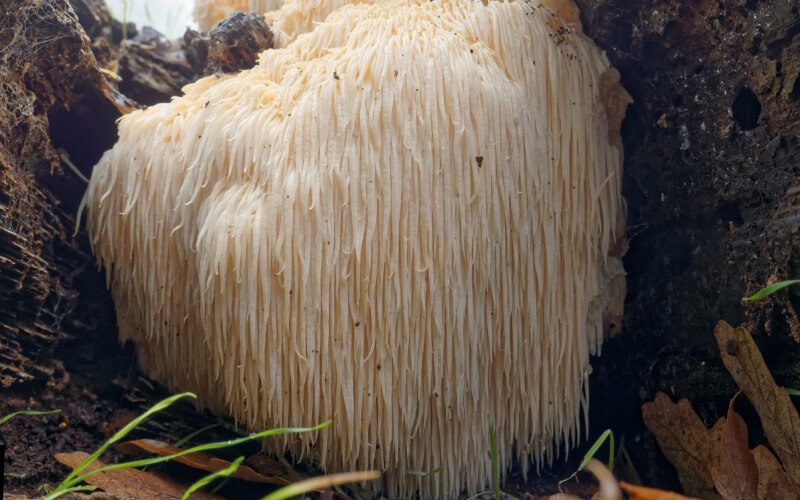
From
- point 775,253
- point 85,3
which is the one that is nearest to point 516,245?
point 775,253

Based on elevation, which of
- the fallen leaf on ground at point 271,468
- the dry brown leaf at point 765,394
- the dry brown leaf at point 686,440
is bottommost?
the fallen leaf on ground at point 271,468

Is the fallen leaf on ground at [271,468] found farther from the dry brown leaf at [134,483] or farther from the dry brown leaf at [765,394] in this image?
the dry brown leaf at [765,394]

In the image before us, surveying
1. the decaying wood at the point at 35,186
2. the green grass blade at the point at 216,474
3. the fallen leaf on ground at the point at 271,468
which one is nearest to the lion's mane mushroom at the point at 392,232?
the fallen leaf on ground at the point at 271,468

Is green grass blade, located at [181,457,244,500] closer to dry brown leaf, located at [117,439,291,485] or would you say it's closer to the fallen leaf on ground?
dry brown leaf, located at [117,439,291,485]

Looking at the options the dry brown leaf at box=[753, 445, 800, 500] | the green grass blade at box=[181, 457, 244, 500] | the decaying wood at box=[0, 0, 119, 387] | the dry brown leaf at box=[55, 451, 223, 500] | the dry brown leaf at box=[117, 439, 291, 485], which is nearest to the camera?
the green grass blade at box=[181, 457, 244, 500]

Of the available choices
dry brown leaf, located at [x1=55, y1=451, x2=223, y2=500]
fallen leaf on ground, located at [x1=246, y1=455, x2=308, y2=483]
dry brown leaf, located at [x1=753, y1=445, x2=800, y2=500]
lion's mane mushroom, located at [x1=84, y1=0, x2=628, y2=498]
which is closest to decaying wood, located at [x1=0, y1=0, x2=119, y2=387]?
lion's mane mushroom, located at [x1=84, y1=0, x2=628, y2=498]
